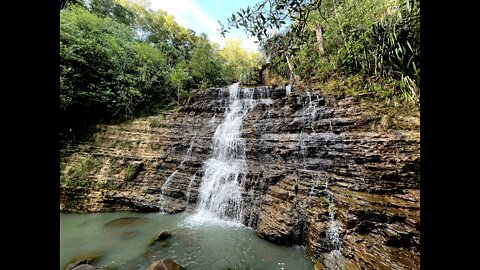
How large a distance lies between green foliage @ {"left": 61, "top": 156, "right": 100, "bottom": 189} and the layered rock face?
4 cm

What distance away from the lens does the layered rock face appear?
4.48 metres

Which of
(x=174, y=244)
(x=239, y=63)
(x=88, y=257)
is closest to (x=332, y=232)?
(x=174, y=244)

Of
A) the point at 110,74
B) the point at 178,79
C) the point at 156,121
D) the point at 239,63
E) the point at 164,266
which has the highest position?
the point at 239,63

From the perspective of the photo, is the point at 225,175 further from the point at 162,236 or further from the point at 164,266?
the point at 164,266

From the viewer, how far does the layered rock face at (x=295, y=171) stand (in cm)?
448

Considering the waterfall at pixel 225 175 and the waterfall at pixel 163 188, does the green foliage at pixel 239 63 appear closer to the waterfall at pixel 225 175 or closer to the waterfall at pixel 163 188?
the waterfall at pixel 225 175

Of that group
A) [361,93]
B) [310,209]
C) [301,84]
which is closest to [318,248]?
[310,209]

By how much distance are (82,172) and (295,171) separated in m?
8.99

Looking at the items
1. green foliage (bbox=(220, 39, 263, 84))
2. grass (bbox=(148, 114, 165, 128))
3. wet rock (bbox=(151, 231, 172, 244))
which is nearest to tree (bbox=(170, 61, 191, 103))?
grass (bbox=(148, 114, 165, 128))

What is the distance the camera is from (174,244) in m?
6.04

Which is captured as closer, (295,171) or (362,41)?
(295,171)

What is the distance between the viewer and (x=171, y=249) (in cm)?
579

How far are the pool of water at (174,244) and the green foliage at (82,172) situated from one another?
1.30 m
